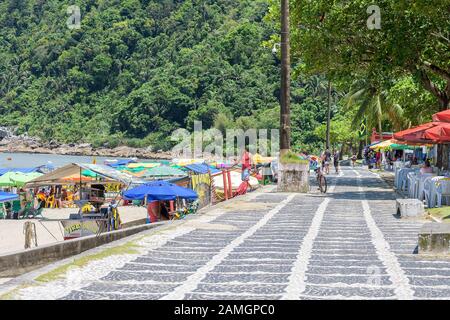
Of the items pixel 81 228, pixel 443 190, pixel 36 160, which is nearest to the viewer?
pixel 81 228

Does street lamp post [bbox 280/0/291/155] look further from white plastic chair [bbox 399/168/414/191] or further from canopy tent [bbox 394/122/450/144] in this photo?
canopy tent [bbox 394/122/450/144]

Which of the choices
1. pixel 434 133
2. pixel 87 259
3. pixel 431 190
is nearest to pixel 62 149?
pixel 434 133

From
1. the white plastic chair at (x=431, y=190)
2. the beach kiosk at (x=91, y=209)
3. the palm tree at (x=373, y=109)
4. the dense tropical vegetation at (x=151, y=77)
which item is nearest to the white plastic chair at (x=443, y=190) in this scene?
the white plastic chair at (x=431, y=190)

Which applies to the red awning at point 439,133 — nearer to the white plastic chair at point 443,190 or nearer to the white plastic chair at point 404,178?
the white plastic chair at point 443,190

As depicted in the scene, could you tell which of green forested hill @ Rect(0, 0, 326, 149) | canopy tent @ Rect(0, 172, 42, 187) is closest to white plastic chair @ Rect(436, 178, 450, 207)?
canopy tent @ Rect(0, 172, 42, 187)

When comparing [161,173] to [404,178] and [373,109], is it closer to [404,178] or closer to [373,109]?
[404,178]

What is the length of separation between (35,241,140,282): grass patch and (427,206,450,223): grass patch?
671 cm

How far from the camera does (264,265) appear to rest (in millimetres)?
Answer: 10250

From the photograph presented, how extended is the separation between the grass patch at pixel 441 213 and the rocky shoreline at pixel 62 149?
12198 cm

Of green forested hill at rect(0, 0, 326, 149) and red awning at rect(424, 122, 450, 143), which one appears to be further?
green forested hill at rect(0, 0, 326, 149)

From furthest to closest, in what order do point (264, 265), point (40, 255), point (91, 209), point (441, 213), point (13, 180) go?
point (13, 180) → point (91, 209) → point (441, 213) → point (40, 255) → point (264, 265)

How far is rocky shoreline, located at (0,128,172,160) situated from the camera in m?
141

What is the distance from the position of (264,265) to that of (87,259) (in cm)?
241
